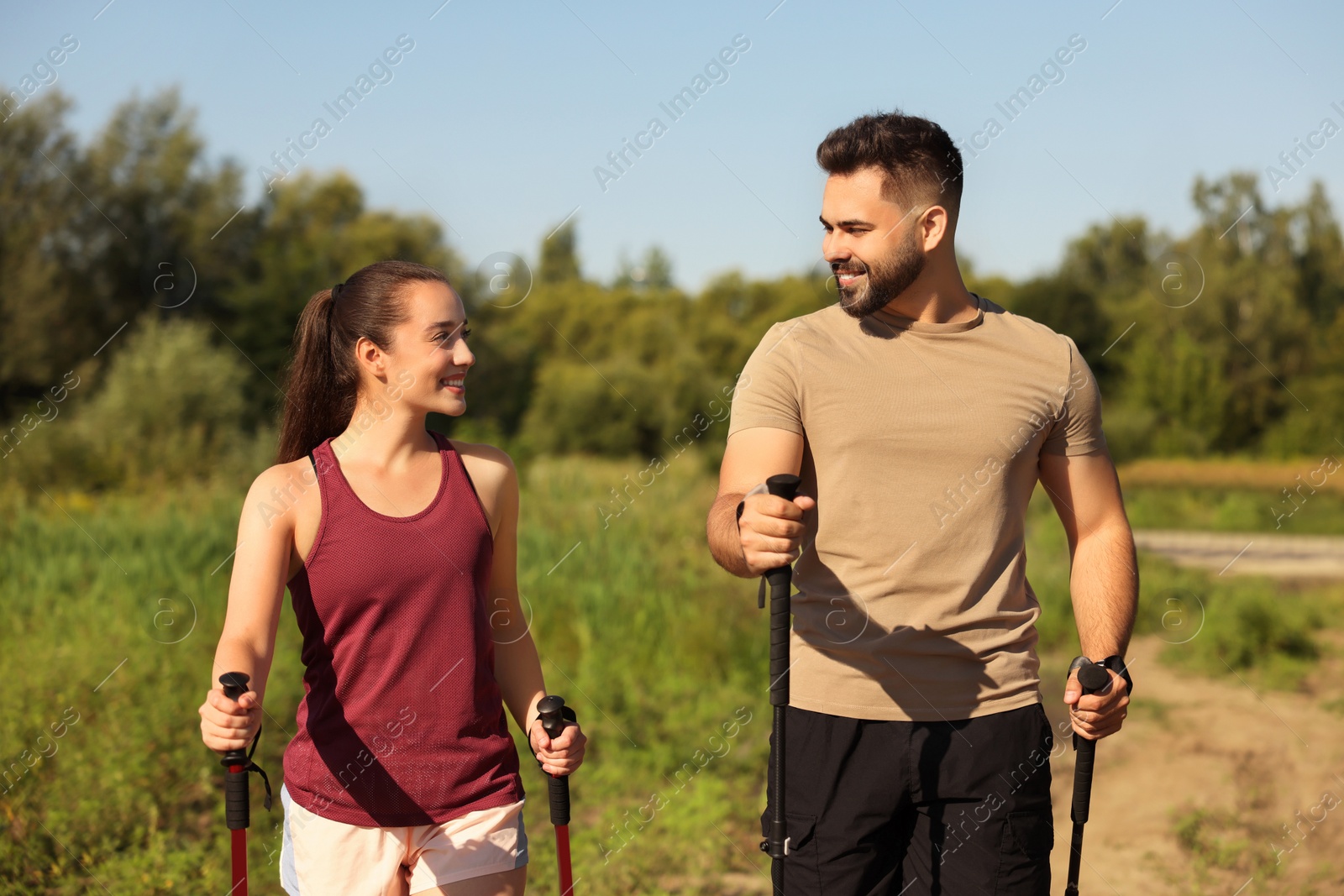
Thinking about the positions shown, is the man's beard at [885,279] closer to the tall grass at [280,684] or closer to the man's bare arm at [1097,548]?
the man's bare arm at [1097,548]

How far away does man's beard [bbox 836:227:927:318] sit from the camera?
2.67 meters

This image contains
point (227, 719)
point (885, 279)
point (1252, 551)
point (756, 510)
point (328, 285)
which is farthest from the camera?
point (328, 285)

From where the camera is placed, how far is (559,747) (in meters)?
2.46

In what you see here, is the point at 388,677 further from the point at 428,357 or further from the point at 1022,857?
the point at 1022,857

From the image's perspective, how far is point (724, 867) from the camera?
5281mm

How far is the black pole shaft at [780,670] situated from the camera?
88.5 inches

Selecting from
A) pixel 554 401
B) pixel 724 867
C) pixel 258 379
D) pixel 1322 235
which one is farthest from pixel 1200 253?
pixel 724 867

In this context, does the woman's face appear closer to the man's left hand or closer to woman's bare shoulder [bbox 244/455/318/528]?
woman's bare shoulder [bbox 244/455/318/528]

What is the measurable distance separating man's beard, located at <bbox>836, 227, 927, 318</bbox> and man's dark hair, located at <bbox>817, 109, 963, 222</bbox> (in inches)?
4.1

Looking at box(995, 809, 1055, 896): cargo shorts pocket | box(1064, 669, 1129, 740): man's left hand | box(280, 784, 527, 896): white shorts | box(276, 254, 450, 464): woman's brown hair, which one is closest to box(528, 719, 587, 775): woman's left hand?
box(280, 784, 527, 896): white shorts

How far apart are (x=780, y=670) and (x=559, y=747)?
0.49m

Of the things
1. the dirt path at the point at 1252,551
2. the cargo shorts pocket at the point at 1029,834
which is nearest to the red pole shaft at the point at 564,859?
the cargo shorts pocket at the point at 1029,834

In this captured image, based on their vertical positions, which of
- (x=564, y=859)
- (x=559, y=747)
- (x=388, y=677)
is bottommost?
(x=564, y=859)

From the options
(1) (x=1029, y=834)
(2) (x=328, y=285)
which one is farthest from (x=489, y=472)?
(2) (x=328, y=285)
